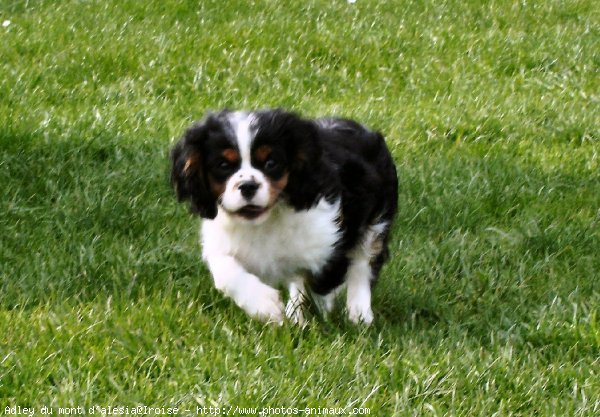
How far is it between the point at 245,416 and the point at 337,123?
1.73 meters

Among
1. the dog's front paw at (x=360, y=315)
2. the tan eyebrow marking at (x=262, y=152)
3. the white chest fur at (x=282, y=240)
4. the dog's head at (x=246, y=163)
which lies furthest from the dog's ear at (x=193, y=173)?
the dog's front paw at (x=360, y=315)

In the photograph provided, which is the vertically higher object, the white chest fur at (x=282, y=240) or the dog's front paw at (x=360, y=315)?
the white chest fur at (x=282, y=240)

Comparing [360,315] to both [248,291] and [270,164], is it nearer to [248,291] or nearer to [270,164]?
[248,291]

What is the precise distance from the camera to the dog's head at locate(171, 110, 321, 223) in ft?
13.2

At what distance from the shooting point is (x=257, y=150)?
4027 mm

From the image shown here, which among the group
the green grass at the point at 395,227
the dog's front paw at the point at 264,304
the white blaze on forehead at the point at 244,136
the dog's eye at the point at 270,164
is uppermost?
the white blaze on forehead at the point at 244,136

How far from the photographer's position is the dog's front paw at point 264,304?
4.07 meters

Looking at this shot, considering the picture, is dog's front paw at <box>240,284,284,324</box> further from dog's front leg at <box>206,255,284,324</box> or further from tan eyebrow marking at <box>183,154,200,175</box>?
tan eyebrow marking at <box>183,154,200,175</box>

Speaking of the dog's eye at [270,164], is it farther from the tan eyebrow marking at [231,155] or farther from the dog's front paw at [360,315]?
the dog's front paw at [360,315]

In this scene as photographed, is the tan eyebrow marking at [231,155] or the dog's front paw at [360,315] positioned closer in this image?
the tan eyebrow marking at [231,155]

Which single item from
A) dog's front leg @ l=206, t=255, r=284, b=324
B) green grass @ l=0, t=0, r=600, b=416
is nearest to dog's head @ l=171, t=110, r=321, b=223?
dog's front leg @ l=206, t=255, r=284, b=324

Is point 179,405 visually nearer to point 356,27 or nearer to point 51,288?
point 51,288

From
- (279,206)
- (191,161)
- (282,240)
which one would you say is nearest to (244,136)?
(191,161)

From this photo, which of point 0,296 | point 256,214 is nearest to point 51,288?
point 0,296
